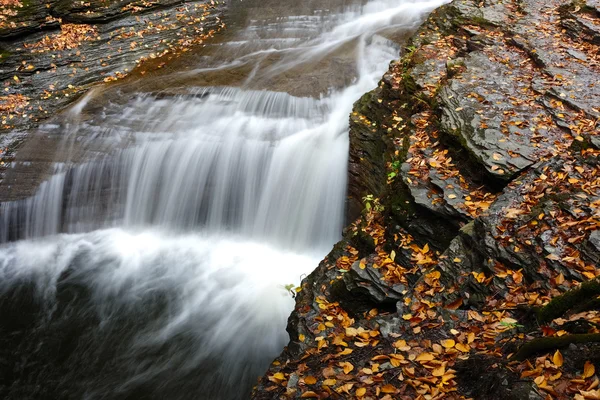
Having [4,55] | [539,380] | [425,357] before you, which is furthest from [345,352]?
[4,55]

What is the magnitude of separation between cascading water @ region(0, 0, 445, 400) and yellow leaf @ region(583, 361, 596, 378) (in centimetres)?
456

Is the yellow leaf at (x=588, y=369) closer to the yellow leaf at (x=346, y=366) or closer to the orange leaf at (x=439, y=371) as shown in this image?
the orange leaf at (x=439, y=371)

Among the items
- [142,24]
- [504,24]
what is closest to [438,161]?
[504,24]

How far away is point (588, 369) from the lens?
265 cm

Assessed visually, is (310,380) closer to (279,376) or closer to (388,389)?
(279,376)

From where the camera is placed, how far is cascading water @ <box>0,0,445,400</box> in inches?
260

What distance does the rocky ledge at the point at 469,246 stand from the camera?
3188mm

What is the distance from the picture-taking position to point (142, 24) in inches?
538

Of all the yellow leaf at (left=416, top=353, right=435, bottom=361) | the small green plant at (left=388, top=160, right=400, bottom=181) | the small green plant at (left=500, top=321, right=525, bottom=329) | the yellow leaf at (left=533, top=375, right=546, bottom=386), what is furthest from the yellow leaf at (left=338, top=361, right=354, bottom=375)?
the small green plant at (left=388, top=160, right=400, bottom=181)

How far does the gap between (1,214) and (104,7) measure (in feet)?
25.9

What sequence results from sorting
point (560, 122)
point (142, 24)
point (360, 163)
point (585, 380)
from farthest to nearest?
point (142, 24)
point (360, 163)
point (560, 122)
point (585, 380)

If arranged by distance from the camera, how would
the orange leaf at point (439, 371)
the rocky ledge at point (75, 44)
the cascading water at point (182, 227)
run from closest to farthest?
the orange leaf at point (439, 371) < the cascading water at point (182, 227) < the rocky ledge at point (75, 44)

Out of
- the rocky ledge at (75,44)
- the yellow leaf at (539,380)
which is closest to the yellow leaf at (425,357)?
the yellow leaf at (539,380)

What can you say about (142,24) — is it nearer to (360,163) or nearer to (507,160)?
(360,163)
